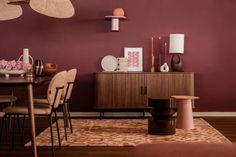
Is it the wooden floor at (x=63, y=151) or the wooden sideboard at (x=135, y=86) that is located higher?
the wooden sideboard at (x=135, y=86)

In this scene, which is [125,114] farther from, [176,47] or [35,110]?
[35,110]

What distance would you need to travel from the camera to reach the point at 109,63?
263 inches

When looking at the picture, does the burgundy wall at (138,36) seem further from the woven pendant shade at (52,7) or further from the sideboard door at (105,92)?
the woven pendant shade at (52,7)

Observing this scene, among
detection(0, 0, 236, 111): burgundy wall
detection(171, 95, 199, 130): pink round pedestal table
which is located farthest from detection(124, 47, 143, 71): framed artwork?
detection(171, 95, 199, 130): pink round pedestal table

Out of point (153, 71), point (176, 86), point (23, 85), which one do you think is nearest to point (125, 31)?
point (153, 71)

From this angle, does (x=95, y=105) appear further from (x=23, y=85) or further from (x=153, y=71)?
(x=23, y=85)

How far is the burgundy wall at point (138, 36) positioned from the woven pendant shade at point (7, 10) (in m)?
1.98

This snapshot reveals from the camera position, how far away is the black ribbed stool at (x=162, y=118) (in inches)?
195

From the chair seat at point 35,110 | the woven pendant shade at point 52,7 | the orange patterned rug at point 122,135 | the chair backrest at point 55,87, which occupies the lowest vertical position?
the orange patterned rug at point 122,135

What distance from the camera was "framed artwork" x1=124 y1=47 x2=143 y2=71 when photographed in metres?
6.72

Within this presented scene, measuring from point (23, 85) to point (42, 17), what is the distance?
3.50 m

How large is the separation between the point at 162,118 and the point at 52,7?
6.04 feet

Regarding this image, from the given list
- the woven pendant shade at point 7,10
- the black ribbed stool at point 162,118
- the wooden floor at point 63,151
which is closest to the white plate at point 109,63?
the black ribbed stool at point 162,118

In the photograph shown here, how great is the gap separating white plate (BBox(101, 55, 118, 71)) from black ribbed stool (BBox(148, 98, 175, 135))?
177cm
